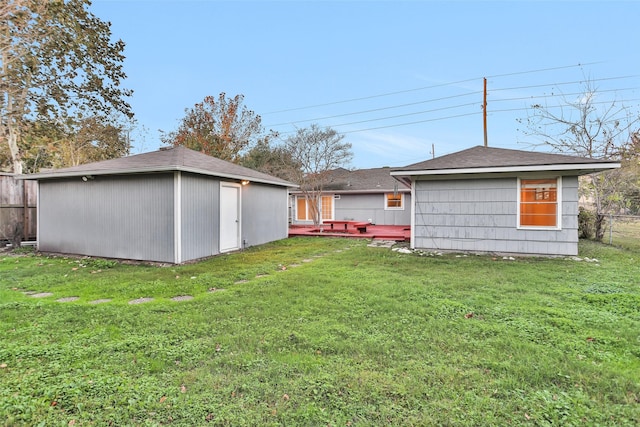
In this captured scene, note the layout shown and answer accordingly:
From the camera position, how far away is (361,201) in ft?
54.5

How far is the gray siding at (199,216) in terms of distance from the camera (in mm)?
7234

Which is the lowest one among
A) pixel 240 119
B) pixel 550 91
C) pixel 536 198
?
pixel 536 198

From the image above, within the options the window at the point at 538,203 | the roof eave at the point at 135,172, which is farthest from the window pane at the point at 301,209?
the window at the point at 538,203

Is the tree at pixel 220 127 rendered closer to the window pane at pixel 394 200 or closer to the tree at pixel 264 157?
the tree at pixel 264 157

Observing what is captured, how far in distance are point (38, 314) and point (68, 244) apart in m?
5.72

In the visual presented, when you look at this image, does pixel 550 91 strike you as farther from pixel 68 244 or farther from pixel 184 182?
pixel 68 244

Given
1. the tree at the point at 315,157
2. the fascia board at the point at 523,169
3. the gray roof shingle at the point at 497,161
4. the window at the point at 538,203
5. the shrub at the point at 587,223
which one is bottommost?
the shrub at the point at 587,223

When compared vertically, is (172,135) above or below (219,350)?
above

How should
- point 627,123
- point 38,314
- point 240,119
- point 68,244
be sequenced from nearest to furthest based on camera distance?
point 38,314 → point 68,244 → point 627,123 → point 240,119

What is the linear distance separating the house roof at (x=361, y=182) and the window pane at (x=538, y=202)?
24.3ft

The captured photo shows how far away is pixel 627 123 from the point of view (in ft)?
36.0

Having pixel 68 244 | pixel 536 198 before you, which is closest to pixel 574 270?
pixel 536 198

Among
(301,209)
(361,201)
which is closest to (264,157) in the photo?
(301,209)

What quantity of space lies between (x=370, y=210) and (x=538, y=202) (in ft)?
30.0
